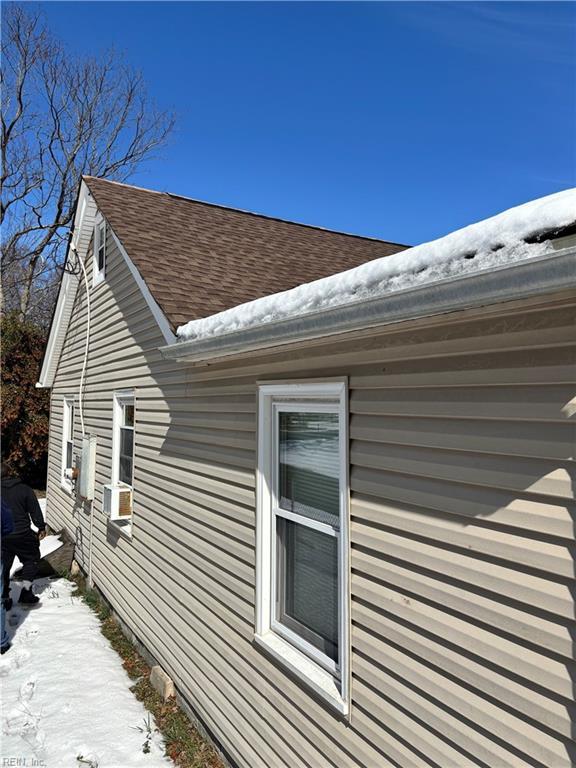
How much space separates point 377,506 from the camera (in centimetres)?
250

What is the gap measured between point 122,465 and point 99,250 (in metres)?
3.80

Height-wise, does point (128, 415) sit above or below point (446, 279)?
below

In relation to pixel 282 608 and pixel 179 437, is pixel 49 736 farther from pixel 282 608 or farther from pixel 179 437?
pixel 179 437

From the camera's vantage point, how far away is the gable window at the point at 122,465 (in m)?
6.49

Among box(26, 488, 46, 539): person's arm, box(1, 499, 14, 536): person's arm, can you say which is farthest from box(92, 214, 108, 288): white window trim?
box(1, 499, 14, 536): person's arm

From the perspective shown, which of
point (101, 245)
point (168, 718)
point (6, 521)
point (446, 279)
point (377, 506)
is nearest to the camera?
point (446, 279)

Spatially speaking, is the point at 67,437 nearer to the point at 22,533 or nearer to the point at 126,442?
the point at 22,533

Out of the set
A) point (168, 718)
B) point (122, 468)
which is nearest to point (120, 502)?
point (122, 468)

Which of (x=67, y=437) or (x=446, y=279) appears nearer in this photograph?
(x=446, y=279)

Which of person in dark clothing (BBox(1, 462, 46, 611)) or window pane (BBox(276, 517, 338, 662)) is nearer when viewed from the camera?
window pane (BBox(276, 517, 338, 662))

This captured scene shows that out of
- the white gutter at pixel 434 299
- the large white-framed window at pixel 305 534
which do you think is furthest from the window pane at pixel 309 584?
the white gutter at pixel 434 299

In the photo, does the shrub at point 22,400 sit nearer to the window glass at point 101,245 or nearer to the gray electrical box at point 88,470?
the gray electrical box at point 88,470

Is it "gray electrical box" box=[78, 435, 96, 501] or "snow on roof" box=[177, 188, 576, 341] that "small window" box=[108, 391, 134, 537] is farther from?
"snow on roof" box=[177, 188, 576, 341]

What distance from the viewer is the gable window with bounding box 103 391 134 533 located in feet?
21.3
